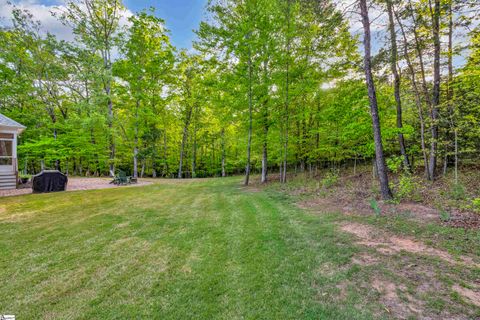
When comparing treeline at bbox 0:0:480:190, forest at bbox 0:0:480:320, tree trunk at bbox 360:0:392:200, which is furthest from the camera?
treeline at bbox 0:0:480:190

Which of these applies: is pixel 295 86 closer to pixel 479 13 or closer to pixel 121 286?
pixel 479 13

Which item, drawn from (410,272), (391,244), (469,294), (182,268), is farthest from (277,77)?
(469,294)

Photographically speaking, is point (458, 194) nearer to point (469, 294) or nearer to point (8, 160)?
→ point (469, 294)

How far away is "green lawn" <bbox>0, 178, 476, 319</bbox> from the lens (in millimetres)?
2207

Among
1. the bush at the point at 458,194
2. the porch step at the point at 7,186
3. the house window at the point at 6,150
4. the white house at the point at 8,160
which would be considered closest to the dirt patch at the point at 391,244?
the bush at the point at 458,194

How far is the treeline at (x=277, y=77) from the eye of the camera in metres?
7.54

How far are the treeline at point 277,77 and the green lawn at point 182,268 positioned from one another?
185 inches

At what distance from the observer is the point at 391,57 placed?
816 centimetres

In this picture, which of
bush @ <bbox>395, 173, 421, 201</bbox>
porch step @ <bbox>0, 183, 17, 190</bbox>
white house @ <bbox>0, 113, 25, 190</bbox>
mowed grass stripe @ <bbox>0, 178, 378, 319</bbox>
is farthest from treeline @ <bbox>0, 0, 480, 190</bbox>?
mowed grass stripe @ <bbox>0, 178, 378, 319</bbox>

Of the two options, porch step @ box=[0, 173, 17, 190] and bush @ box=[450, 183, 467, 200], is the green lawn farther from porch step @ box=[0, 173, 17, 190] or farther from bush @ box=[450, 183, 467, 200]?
porch step @ box=[0, 173, 17, 190]

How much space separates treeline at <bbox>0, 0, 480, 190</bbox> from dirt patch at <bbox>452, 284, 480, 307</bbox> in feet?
14.2

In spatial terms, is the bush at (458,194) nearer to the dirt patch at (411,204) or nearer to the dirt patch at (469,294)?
the dirt patch at (411,204)

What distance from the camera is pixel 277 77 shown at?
1050cm

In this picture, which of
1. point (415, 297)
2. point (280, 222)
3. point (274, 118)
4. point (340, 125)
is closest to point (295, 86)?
point (274, 118)
